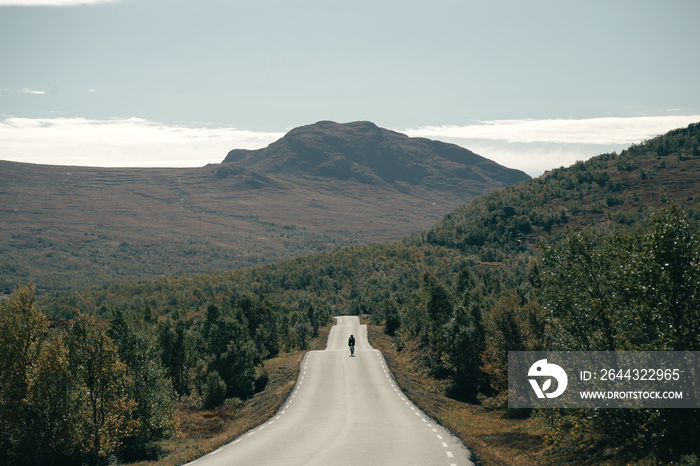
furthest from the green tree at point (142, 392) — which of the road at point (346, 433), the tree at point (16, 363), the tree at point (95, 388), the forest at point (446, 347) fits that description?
the road at point (346, 433)

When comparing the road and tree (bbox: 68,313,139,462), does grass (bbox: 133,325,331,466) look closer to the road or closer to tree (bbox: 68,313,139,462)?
the road

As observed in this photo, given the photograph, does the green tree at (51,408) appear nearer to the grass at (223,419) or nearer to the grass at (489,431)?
the grass at (223,419)

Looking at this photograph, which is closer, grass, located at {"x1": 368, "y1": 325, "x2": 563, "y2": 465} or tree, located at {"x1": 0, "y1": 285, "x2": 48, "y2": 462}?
grass, located at {"x1": 368, "y1": 325, "x2": 563, "y2": 465}

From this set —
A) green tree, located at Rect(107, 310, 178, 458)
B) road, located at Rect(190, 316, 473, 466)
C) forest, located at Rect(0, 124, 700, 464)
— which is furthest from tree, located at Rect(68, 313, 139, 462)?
road, located at Rect(190, 316, 473, 466)

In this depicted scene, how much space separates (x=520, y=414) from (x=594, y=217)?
157 meters

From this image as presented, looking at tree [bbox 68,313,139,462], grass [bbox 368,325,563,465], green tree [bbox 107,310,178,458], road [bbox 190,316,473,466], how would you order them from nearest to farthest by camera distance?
1. road [bbox 190,316,473,466]
2. grass [bbox 368,325,563,465]
3. tree [bbox 68,313,139,462]
4. green tree [bbox 107,310,178,458]

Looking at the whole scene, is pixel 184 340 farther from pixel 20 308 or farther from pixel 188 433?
pixel 20 308

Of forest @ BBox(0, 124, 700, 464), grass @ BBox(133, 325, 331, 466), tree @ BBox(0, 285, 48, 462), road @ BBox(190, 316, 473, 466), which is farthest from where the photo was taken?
tree @ BBox(0, 285, 48, 462)

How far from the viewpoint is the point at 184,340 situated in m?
58.9

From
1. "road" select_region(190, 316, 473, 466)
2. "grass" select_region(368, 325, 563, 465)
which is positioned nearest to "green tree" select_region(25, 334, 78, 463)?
"road" select_region(190, 316, 473, 466)

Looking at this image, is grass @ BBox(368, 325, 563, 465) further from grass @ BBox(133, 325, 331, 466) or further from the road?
grass @ BBox(133, 325, 331, 466)

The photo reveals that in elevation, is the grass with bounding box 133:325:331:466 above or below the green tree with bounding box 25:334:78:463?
below

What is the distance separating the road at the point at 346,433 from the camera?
21172 millimetres

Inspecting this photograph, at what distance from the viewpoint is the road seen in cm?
2117
